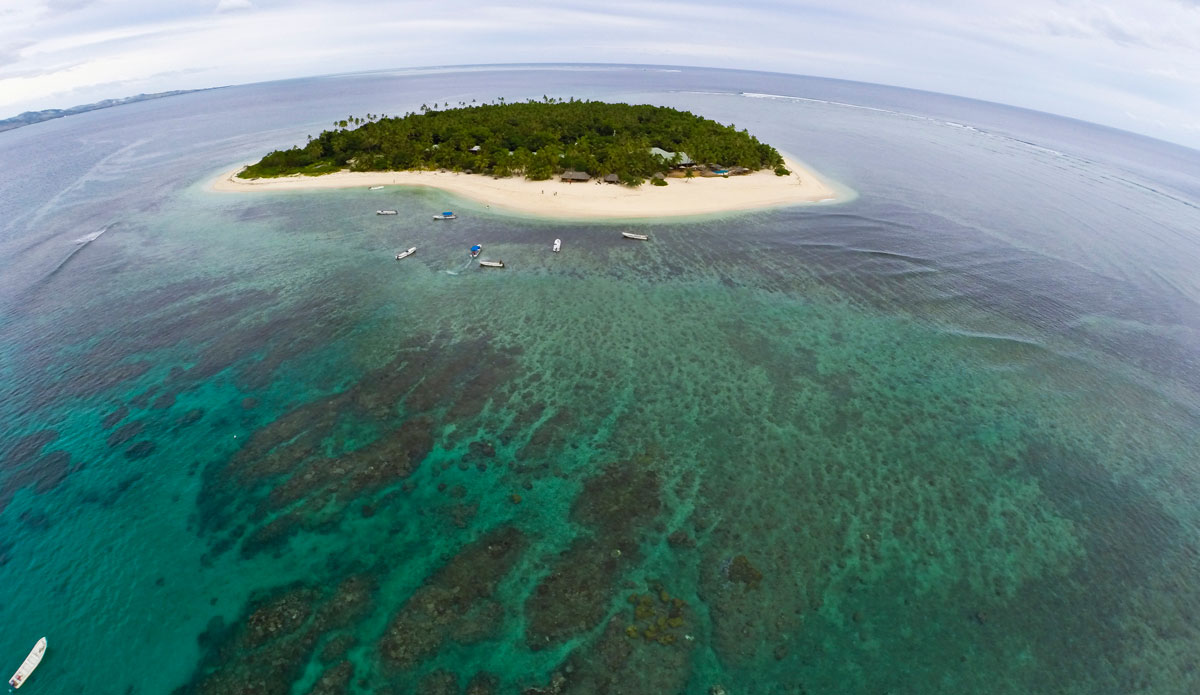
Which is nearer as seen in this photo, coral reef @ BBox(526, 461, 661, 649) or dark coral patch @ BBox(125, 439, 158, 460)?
coral reef @ BBox(526, 461, 661, 649)

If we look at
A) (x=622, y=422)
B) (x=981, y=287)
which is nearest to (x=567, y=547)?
(x=622, y=422)

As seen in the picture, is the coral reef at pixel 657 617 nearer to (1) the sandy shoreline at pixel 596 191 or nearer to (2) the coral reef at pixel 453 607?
(2) the coral reef at pixel 453 607

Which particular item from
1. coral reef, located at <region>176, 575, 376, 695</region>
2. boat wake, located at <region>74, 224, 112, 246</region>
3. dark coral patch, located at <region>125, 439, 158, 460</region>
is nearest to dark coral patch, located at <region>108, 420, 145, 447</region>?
dark coral patch, located at <region>125, 439, 158, 460</region>

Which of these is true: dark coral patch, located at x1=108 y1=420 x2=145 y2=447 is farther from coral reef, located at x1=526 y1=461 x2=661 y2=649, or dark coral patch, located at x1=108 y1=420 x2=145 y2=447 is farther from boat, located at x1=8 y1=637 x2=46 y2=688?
coral reef, located at x1=526 y1=461 x2=661 y2=649

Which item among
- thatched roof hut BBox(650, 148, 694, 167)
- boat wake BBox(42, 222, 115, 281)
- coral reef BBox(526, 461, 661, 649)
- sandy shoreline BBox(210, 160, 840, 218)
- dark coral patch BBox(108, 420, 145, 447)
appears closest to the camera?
coral reef BBox(526, 461, 661, 649)

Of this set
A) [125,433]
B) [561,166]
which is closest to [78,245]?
[125,433]

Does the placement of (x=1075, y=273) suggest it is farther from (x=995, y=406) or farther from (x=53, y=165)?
(x=53, y=165)

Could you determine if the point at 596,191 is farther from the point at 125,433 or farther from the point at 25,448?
the point at 25,448
